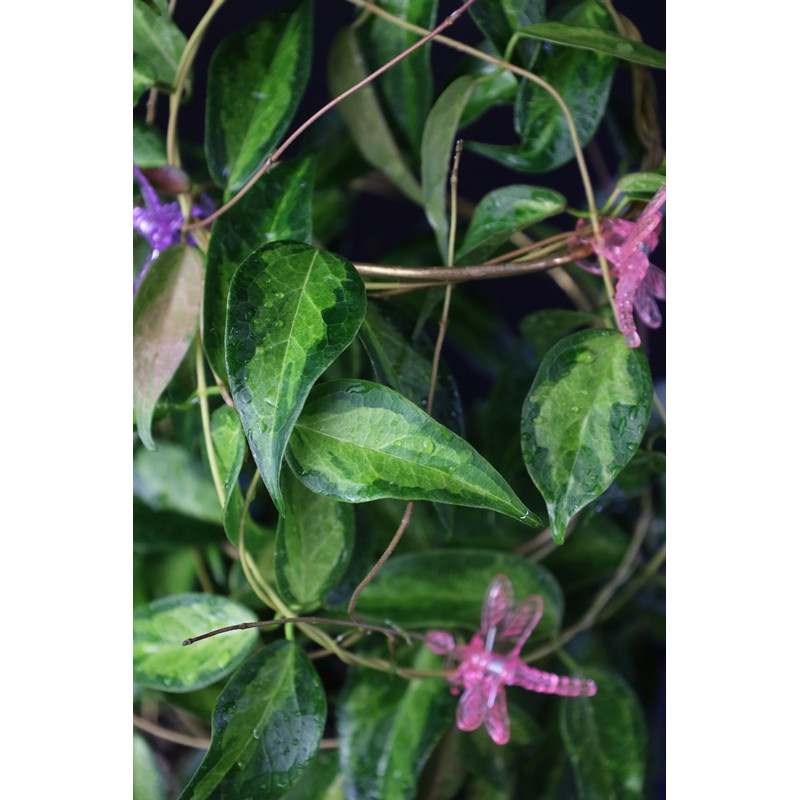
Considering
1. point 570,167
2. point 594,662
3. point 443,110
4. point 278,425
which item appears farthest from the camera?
point 570,167

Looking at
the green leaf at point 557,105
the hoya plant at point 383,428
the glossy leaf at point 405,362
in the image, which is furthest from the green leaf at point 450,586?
the green leaf at point 557,105

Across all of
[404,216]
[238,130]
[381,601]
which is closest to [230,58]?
[238,130]

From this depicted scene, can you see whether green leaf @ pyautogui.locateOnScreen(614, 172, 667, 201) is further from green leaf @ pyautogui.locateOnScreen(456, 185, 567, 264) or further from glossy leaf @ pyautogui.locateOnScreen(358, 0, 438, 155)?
glossy leaf @ pyautogui.locateOnScreen(358, 0, 438, 155)

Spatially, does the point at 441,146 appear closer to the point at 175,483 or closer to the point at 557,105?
the point at 557,105

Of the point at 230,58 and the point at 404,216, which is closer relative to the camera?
the point at 230,58

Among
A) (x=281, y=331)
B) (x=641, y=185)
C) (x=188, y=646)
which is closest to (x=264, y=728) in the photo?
(x=188, y=646)

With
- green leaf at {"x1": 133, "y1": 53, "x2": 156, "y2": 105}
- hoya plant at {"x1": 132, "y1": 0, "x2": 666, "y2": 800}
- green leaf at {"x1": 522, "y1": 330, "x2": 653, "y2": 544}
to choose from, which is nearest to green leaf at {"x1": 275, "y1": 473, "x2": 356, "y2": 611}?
hoya plant at {"x1": 132, "y1": 0, "x2": 666, "y2": 800}
